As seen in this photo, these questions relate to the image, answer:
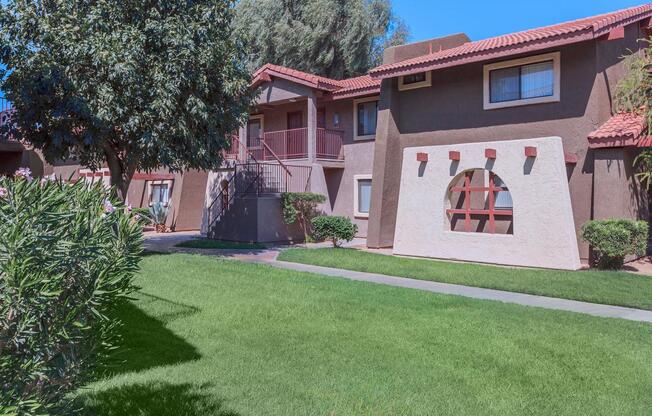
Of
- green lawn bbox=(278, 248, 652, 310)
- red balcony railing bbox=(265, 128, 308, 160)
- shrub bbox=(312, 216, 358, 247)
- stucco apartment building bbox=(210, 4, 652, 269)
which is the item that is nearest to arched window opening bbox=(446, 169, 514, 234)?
stucco apartment building bbox=(210, 4, 652, 269)

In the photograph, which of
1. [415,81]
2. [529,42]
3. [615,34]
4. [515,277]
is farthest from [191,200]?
[615,34]

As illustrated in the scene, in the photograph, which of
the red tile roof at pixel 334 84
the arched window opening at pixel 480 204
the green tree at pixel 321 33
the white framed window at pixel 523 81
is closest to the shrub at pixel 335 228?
the arched window opening at pixel 480 204

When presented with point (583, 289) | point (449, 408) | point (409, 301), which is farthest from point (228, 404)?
point (583, 289)

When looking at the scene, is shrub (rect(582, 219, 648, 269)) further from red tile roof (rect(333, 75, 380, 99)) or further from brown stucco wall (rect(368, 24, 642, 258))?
red tile roof (rect(333, 75, 380, 99))

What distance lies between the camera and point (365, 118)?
21562 millimetres

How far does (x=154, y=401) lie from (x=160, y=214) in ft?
75.5

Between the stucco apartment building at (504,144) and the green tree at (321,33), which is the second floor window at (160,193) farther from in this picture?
the green tree at (321,33)

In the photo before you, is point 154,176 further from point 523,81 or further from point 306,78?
point 523,81

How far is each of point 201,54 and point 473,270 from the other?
925cm

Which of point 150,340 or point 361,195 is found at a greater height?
point 361,195

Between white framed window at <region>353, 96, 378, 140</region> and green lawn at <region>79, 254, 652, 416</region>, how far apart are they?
1265cm

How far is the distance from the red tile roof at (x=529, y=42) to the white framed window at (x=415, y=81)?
776 millimetres

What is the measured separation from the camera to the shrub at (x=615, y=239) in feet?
40.6

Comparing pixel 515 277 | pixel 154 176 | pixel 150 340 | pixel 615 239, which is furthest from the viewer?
pixel 154 176
